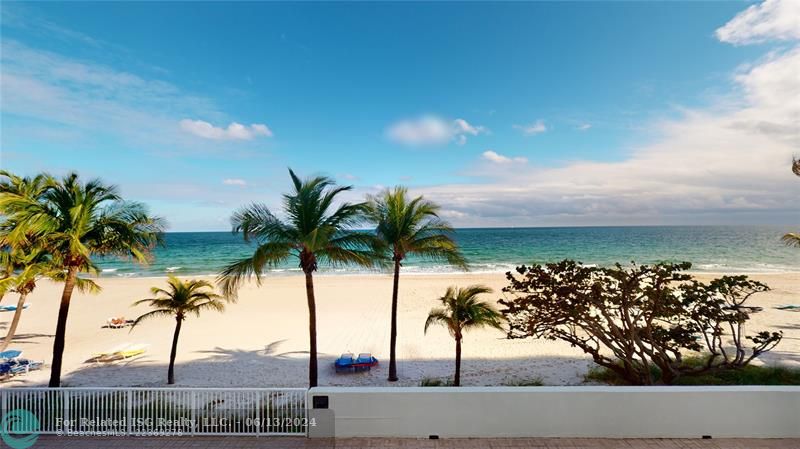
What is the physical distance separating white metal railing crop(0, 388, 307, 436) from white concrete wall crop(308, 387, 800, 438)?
26.5 inches

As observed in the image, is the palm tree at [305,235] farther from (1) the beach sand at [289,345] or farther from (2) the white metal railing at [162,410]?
(1) the beach sand at [289,345]

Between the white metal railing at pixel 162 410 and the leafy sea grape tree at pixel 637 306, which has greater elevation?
the leafy sea grape tree at pixel 637 306

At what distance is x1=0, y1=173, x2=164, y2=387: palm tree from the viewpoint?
672 cm

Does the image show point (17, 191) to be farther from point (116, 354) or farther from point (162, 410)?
point (116, 354)

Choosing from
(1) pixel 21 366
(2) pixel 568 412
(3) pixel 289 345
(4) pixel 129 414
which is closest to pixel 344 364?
(3) pixel 289 345

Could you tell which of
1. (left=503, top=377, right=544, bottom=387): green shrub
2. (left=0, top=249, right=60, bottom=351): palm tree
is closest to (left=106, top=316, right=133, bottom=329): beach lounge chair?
(left=0, top=249, right=60, bottom=351): palm tree

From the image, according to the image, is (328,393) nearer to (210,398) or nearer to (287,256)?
(210,398)

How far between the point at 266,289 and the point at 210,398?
2285 centimetres

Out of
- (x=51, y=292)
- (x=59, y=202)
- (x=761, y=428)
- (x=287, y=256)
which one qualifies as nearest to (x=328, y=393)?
(x=287, y=256)

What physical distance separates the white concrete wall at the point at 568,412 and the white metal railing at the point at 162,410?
67 cm

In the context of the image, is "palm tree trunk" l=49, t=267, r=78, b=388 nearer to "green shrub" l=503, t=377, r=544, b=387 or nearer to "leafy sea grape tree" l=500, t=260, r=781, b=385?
"leafy sea grape tree" l=500, t=260, r=781, b=385

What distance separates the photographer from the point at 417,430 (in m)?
5.04

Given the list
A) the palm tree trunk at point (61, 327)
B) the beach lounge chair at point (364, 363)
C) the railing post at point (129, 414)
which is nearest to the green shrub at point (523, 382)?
the beach lounge chair at point (364, 363)

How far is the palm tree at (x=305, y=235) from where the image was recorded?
7445 millimetres
